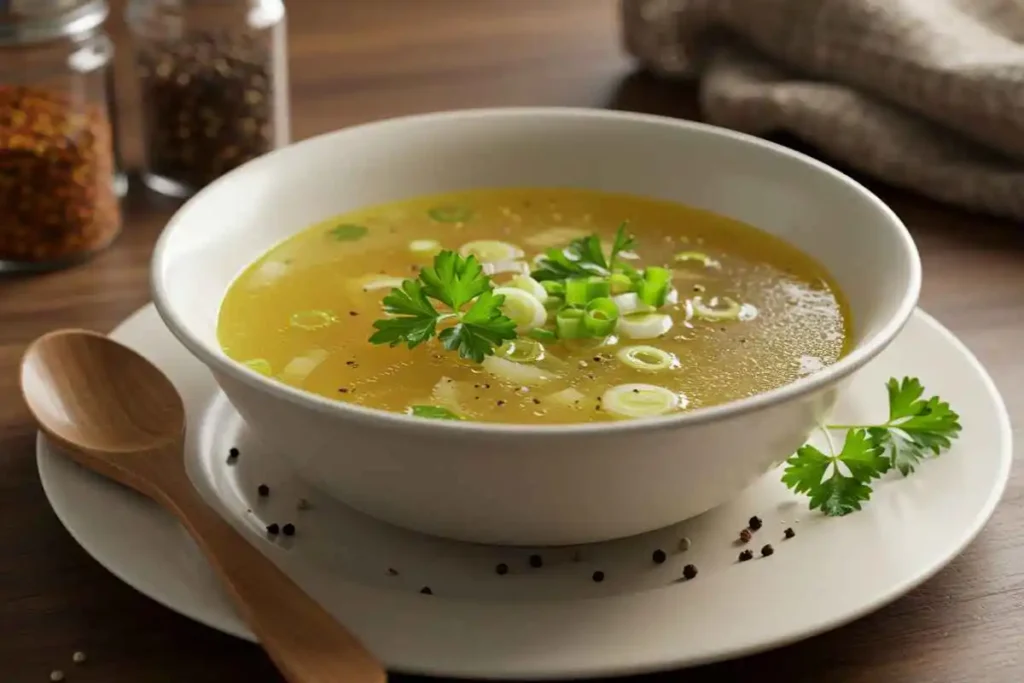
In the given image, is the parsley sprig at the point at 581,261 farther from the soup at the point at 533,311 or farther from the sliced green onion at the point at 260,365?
the sliced green onion at the point at 260,365

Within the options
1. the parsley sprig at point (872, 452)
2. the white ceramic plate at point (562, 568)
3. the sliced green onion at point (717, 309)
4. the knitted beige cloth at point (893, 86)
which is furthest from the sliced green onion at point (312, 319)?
the knitted beige cloth at point (893, 86)

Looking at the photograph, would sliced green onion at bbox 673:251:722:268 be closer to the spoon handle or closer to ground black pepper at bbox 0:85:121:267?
the spoon handle

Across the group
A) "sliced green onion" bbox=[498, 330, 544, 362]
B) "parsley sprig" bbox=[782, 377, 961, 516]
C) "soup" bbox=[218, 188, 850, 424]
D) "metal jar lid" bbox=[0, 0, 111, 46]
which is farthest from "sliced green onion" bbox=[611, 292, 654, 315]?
"metal jar lid" bbox=[0, 0, 111, 46]

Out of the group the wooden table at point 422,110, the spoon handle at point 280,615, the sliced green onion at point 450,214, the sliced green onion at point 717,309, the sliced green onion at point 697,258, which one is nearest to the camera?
the spoon handle at point 280,615

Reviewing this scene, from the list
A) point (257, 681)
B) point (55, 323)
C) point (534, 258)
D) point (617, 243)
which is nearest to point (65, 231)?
point (55, 323)

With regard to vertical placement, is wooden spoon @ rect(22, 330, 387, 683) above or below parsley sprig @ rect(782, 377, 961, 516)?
below

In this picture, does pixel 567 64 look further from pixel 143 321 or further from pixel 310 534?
pixel 310 534
